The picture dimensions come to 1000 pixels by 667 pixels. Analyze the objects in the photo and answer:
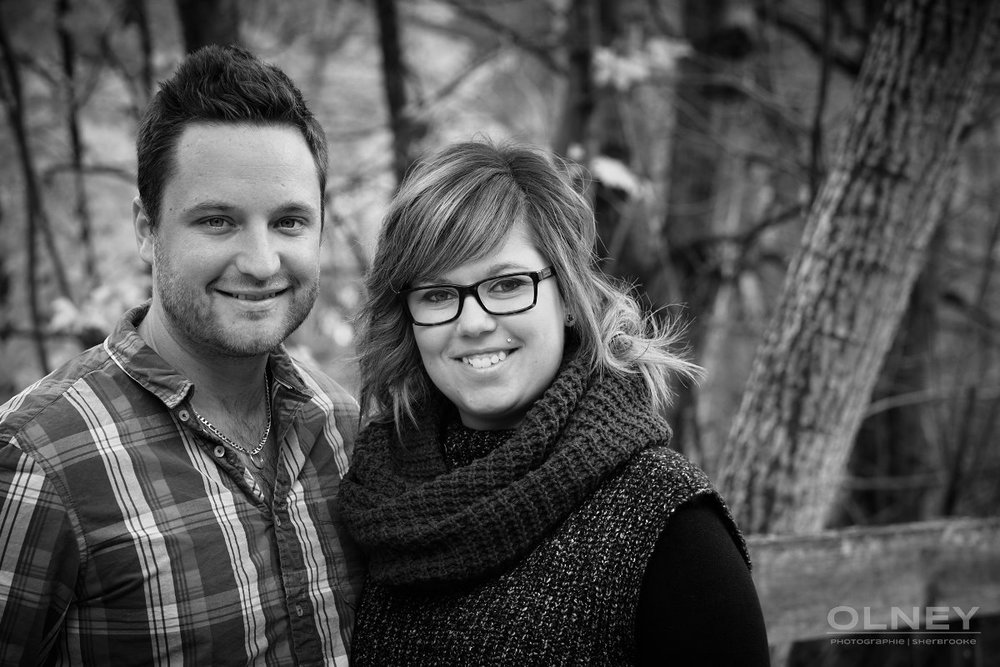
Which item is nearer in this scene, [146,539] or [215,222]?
[146,539]

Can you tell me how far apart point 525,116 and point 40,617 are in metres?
10.3

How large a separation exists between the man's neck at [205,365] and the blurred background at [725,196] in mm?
441

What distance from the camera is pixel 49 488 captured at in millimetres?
1722

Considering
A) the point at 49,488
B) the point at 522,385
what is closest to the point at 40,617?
the point at 49,488

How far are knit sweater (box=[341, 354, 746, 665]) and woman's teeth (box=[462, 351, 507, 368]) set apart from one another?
5.5 inches

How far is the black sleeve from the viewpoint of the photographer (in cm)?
172

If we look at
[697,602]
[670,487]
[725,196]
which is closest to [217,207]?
[670,487]

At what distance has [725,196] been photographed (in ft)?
20.1

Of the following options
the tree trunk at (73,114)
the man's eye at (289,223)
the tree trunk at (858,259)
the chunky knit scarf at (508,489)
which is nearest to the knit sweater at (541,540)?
the chunky knit scarf at (508,489)

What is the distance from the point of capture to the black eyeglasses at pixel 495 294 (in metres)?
2.00

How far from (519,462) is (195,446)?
0.74 m

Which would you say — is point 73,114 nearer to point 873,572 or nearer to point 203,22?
point 203,22

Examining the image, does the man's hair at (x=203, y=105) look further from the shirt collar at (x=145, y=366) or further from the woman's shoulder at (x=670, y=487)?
the woman's shoulder at (x=670, y=487)

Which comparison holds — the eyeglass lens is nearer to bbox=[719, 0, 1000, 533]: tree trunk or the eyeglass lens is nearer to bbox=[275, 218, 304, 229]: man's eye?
bbox=[275, 218, 304, 229]: man's eye
